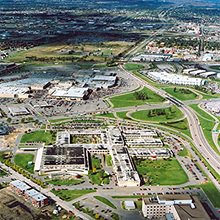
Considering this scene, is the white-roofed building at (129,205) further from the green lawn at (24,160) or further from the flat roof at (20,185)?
the green lawn at (24,160)

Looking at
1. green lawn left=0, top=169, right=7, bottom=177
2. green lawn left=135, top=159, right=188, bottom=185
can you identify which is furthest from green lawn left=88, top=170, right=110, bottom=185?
green lawn left=0, top=169, right=7, bottom=177

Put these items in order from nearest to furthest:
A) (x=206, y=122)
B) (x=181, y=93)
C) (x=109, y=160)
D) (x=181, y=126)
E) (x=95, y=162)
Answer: (x=95, y=162) → (x=109, y=160) → (x=181, y=126) → (x=206, y=122) → (x=181, y=93)

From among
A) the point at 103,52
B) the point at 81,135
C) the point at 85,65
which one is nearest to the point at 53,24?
the point at 103,52

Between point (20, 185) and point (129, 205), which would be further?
point (20, 185)

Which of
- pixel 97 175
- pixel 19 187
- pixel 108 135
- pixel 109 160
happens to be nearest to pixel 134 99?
pixel 108 135

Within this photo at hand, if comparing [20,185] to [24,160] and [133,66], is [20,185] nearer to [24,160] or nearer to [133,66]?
[24,160]

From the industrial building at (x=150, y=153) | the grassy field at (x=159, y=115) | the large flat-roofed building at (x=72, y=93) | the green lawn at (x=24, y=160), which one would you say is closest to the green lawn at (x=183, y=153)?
the industrial building at (x=150, y=153)
